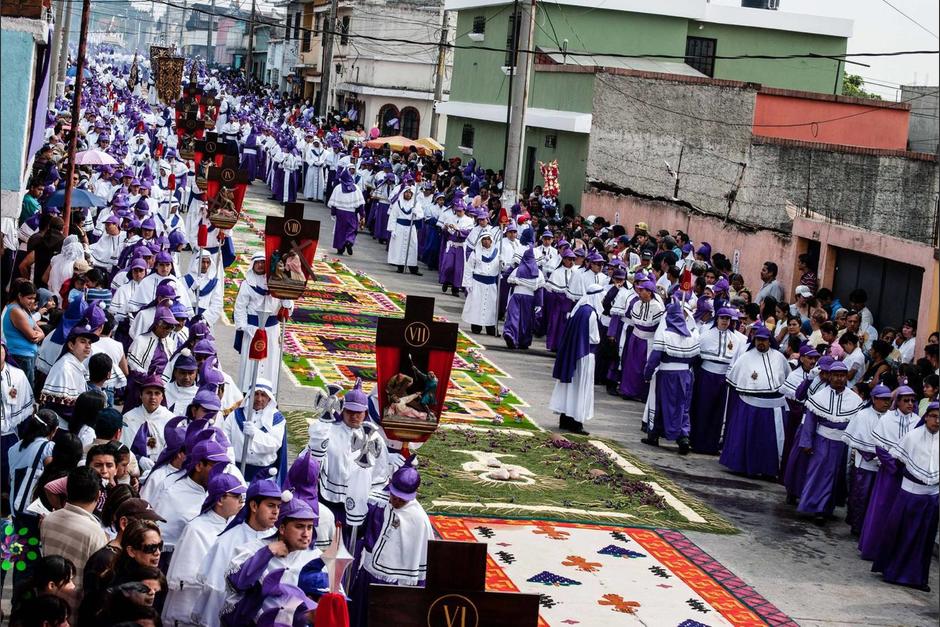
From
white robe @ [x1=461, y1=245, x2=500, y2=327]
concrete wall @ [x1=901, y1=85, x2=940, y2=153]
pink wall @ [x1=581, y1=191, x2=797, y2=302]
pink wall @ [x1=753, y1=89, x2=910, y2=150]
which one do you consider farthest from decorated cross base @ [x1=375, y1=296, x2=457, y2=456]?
concrete wall @ [x1=901, y1=85, x2=940, y2=153]

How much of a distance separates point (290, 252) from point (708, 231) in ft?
47.3

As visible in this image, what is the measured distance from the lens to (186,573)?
7.93 m

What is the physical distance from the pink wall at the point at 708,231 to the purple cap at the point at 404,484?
14139 millimetres

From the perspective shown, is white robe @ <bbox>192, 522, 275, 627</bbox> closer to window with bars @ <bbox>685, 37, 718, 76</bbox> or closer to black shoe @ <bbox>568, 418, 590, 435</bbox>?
black shoe @ <bbox>568, 418, 590, 435</bbox>

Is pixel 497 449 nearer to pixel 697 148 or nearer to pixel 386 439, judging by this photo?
pixel 386 439

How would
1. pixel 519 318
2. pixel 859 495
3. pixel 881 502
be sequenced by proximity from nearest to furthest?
pixel 881 502
pixel 859 495
pixel 519 318

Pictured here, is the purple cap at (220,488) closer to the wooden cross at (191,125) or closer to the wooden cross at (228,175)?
the wooden cross at (228,175)

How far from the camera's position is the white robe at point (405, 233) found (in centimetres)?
2758

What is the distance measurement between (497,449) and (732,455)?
253cm

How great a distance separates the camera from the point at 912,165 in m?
24.2

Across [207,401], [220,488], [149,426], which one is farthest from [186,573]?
[149,426]

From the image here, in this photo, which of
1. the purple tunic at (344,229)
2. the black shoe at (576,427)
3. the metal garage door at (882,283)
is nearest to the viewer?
the black shoe at (576,427)

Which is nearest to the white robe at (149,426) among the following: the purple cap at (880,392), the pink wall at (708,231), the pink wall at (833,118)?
Result: the purple cap at (880,392)

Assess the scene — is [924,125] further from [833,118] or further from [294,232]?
[294,232]
